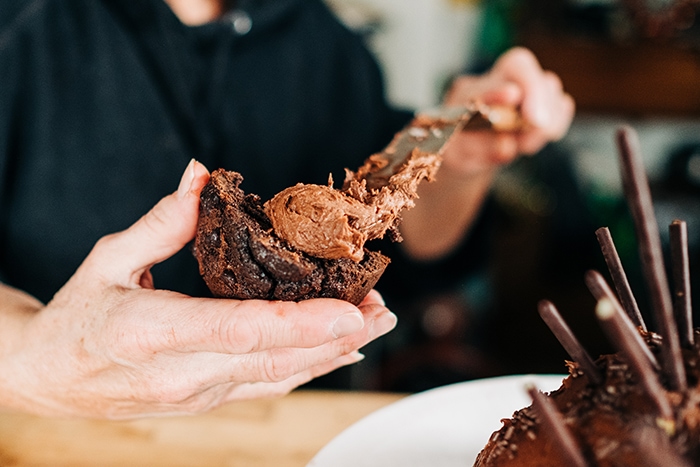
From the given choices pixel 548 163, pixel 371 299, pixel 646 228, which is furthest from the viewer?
pixel 548 163

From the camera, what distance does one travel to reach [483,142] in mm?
1297

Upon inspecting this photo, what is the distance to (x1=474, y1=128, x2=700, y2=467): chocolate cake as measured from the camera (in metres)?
0.45

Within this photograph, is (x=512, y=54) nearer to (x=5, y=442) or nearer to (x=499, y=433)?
(x=499, y=433)

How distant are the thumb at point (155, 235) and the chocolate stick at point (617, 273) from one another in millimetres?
454

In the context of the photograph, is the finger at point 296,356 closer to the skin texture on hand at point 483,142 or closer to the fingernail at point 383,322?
the fingernail at point 383,322

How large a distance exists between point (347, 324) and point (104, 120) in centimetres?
84

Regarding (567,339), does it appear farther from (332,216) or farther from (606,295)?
(332,216)

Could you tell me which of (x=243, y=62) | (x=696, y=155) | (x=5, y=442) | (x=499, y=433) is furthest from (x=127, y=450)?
(x=696, y=155)

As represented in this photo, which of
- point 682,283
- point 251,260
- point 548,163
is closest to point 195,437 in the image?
point 251,260

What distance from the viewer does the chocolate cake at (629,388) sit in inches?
17.8

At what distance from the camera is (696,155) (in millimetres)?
2430

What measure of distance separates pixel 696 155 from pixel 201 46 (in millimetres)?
2175

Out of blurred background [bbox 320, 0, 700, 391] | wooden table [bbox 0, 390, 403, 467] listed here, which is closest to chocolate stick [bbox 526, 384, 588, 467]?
wooden table [bbox 0, 390, 403, 467]

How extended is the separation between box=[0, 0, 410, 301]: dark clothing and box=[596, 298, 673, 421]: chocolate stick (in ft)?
3.18
